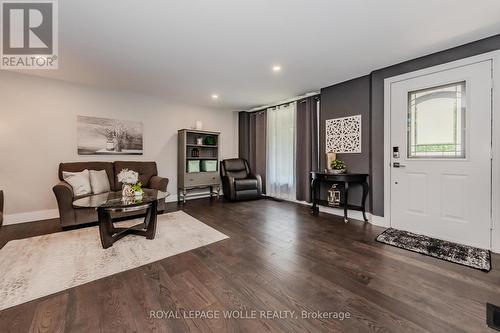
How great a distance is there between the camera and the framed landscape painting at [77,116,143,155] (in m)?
3.79

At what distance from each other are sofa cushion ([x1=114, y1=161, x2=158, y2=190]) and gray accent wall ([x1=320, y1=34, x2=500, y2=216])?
376cm

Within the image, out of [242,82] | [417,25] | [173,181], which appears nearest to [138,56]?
[242,82]

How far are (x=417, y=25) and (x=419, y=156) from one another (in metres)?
1.62

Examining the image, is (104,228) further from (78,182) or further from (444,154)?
(444,154)

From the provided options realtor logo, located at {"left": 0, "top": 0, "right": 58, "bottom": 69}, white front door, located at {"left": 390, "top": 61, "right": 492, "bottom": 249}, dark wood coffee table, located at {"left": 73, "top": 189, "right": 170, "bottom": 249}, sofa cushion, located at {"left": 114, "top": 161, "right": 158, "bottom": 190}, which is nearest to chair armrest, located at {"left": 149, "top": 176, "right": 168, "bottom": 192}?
sofa cushion, located at {"left": 114, "top": 161, "right": 158, "bottom": 190}

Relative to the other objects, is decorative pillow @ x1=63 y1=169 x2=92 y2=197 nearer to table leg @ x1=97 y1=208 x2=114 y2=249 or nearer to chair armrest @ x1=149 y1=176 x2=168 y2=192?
chair armrest @ x1=149 y1=176 x2=168 y2=192

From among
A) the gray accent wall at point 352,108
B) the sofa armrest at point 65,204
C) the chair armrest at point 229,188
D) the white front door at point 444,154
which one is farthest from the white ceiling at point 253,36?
the chair armrest at point 229,188

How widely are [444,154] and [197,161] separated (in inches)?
176

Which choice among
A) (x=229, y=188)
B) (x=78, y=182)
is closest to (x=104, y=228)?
(x=78, y=182)

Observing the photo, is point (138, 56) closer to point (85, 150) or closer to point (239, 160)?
point (85, 150)

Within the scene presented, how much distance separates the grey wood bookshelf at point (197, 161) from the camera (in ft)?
15.6

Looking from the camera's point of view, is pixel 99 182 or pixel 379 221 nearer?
pixel 379 221

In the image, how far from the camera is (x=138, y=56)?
271cm

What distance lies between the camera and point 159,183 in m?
3.78
